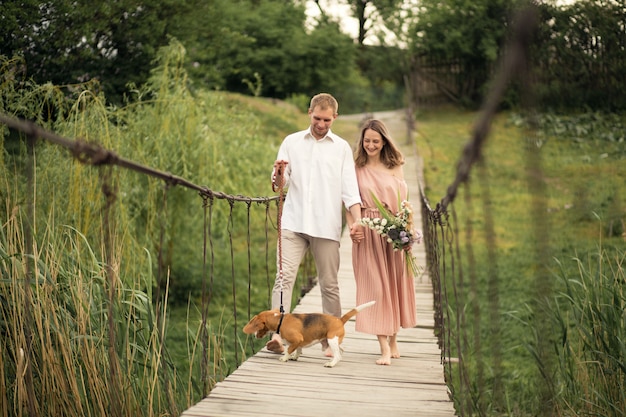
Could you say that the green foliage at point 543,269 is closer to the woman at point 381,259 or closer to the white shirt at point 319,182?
the woman at point 381,259

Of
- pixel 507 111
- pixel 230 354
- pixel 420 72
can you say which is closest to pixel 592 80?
pixel 230 354

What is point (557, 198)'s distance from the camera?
10328 mm

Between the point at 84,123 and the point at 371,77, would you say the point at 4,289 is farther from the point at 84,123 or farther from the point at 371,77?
the point at 371,77

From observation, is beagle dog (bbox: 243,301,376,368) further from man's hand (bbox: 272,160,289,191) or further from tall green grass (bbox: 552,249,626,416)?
tall green grass (bbox: 552,249,626,416)

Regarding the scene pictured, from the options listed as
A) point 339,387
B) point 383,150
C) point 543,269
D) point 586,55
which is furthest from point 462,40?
point 543,269

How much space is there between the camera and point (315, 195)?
3.58 m

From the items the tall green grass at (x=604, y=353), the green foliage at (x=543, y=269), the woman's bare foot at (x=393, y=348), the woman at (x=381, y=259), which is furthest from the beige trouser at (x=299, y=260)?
the tall green grass at (x=604, y=353)

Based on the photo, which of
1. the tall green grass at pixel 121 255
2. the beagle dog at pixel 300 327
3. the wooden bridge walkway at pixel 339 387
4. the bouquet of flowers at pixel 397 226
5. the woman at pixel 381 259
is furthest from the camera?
the woman at pixel 381 259

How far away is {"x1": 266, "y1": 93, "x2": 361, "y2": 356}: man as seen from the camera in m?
3.57

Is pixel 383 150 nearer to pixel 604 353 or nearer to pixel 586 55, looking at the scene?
pixel 604 353

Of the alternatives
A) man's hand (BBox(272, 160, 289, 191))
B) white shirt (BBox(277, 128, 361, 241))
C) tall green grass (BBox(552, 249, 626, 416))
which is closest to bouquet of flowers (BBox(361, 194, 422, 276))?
white shirt (BBox(277, 128, 361, 241))

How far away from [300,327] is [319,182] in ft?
2.31

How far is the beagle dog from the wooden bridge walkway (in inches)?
5.2

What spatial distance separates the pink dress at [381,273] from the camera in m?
3.53
